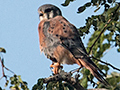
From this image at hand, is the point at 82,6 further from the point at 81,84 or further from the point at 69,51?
the point at 69,51

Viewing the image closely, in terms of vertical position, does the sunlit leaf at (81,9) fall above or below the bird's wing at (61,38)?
below

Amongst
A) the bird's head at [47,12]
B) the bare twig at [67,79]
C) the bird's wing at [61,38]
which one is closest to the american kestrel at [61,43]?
the bird's wing at [61,38]

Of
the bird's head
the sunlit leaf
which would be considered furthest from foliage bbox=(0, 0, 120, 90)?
the bird's head

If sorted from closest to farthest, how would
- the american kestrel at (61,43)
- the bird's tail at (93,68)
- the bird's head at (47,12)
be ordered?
1. the bird's tail at (93,68)
2. the american kestrel at (61,43)
3. the bird's head at (47,12)

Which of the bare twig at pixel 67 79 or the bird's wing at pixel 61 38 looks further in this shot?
the bird's wing at pixel 61 38

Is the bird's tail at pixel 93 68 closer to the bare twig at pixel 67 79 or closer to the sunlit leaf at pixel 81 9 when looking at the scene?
the bare twig at pixel 67 79

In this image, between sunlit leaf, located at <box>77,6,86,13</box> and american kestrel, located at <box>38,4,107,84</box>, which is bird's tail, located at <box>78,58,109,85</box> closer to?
american kestrel, located at <box>38,4,107,84</box>

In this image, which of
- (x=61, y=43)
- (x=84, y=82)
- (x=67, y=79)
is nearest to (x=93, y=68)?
(x=84, y=82)

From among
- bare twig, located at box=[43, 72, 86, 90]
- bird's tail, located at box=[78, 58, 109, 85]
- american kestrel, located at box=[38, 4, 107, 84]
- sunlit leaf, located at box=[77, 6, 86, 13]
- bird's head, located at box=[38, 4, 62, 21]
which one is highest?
bird's head, located at box=[38, 4, 62, 21]

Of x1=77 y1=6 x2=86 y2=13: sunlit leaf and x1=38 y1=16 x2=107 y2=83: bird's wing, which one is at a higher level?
x1=38 y1=16 x2=107 y2=83: bird's wing
